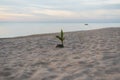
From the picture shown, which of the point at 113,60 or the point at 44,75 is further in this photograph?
the point at 113,60

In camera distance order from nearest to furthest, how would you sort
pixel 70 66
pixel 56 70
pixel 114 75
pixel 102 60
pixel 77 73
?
1. pixel 114 75
2. pixel 77 73
3. pixel 56 70
4. pixel 70 66
5. pixel 102 60

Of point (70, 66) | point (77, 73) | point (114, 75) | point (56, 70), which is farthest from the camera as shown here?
point (70, 66)

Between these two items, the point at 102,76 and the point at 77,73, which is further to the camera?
the point at 77,73

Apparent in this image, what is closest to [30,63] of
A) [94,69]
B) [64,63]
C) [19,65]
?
[19,65]

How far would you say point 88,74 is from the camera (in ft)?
12.0

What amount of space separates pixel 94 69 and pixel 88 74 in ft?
1.15

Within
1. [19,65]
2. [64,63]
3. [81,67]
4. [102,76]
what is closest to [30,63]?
[19,65]

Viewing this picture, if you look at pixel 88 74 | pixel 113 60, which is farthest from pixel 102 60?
pixel 88 74

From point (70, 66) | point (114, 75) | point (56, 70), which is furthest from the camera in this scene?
point (70, 66)

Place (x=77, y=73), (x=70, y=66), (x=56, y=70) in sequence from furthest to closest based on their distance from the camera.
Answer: (x=70, y=66) → (x=56, y=70) → (x=77, y=73)

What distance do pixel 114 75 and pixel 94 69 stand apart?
0.54 metres

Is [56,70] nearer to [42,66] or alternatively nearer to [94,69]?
[42,66]

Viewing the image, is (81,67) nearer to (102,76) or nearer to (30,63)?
(102,76)

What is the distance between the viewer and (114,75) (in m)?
3.51
